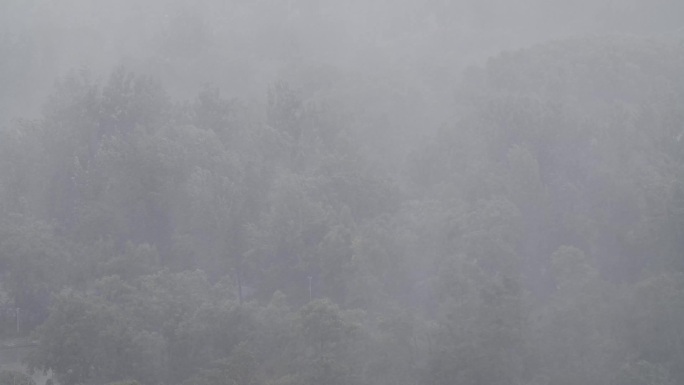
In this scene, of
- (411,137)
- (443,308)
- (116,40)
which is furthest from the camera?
(116,40)

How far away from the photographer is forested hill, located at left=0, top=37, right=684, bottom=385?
→ 1764 cm

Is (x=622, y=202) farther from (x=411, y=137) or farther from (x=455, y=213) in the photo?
(x=411, y=137)

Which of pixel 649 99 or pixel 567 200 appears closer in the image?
pixel 567 200

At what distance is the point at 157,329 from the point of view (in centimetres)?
1833

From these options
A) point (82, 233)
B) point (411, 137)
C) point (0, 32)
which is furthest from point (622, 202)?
point (0, 32)

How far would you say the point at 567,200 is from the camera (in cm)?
2428

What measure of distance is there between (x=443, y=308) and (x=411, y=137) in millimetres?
11914

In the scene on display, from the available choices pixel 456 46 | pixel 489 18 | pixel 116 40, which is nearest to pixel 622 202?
pixel 456 46

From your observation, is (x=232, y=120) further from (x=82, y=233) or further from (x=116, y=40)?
(x=116, y=40)

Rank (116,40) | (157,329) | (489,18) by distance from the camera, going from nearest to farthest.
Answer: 1. (157,329)
2. (116,40)
3. (489,18)

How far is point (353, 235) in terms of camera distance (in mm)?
22734

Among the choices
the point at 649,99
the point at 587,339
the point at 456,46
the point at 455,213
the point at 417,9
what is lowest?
the point at 587,339

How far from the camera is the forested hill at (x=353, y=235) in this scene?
17641 millimetres

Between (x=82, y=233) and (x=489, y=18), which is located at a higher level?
(x=489, y=18)
